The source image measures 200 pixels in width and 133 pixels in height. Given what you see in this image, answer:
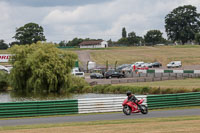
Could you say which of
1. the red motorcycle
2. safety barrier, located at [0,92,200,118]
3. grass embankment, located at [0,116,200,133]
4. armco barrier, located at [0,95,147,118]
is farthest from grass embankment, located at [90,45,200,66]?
grass embankment, located at [0,116,200,133]

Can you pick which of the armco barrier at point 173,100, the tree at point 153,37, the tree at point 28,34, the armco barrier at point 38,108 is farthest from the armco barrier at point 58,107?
the tree at point 153,37

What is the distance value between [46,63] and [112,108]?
105ft

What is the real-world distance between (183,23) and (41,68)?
113171 millimetres

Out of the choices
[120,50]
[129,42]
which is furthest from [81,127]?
[129,42]

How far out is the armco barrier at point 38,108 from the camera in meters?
23.3

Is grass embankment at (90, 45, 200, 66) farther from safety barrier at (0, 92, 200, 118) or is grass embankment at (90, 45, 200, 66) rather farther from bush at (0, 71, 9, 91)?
safety barrier at (0, 92, 200, 118)

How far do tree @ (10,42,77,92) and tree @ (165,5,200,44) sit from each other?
347 ft

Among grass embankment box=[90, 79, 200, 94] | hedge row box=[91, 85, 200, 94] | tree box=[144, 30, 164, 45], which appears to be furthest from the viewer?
tree box=[144, 30, 164, 45]

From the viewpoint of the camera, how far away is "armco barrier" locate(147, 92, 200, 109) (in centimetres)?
2545

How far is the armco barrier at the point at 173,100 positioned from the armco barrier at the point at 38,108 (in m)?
5.24

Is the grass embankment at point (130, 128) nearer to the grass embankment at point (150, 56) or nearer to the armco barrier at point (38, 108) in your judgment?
the armco barrier at point (38, 108)

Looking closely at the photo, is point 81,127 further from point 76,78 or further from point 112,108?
point 76,78

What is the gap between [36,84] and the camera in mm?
54156

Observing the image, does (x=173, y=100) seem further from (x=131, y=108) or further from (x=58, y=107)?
(x=58, y=107)
